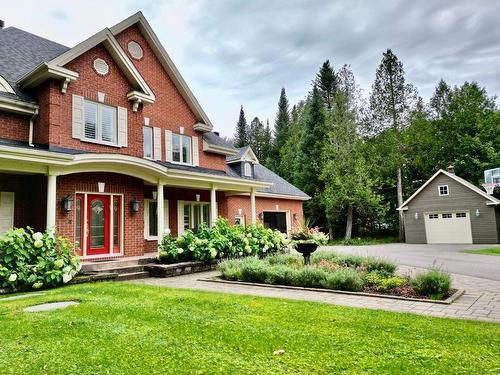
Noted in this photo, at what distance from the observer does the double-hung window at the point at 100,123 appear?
38.6 feet

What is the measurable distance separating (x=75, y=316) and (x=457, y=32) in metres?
17.7

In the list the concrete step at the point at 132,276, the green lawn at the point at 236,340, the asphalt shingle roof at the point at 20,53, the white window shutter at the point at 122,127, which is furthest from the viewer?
the white window shutter at the point at 122,127

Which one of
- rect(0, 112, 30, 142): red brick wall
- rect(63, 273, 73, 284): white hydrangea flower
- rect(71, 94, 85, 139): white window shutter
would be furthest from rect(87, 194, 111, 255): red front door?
rect(0, 112, 30, 142): red brick wall

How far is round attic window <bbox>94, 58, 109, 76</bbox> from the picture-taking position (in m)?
12.1

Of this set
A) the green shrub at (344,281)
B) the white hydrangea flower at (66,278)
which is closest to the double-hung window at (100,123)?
the white hydrangea flower at (66,278)

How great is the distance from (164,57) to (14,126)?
7055 mm

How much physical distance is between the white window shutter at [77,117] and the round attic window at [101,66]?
Answer: 136cm

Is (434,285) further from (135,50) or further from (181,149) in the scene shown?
(135,50)

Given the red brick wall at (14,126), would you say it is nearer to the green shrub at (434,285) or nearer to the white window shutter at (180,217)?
the white window shutter at (180,217)

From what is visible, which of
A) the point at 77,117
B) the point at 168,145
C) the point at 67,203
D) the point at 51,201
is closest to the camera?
the point at 51,201

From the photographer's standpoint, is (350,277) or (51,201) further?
(51,201)

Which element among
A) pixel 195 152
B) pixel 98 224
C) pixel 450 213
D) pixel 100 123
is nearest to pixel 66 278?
pixel 98 224

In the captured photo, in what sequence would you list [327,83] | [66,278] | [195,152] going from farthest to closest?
[327,83]
[195,152]
[66,278]

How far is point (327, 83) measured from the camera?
35969 mm
